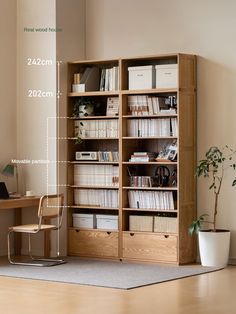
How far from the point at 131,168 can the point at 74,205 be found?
85cm

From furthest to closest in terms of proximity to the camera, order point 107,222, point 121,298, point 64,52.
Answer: point 64,52 → point 107,222 → point 121,298

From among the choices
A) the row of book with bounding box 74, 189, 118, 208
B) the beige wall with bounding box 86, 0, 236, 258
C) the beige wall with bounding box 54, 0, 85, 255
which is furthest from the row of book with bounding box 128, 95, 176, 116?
the row of book with bounding box 74, 189, 118, 208

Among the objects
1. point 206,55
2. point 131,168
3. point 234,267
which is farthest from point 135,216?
point 206,55

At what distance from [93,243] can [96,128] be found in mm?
1316

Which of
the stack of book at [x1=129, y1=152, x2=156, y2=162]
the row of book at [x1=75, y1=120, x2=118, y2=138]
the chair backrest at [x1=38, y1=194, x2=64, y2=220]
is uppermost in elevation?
the row of book at [x1=75, y1=120, x2=118, y2=138]

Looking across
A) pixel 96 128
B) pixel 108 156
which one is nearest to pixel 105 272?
pixel 108 156

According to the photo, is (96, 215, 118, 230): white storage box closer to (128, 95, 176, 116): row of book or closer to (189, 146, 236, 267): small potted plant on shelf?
(189, 146, 236, 267): small potted plant on shelf

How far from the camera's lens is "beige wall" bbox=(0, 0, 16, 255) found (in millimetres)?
9383

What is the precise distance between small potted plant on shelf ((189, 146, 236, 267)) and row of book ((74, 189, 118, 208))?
1.00 m

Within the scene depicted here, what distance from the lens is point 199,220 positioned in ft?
28.1

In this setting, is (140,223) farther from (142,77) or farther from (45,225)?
(142,77)

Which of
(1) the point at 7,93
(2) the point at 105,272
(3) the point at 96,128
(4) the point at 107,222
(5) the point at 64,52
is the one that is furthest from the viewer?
(1) the point at 7,93

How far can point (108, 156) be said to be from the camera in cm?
916

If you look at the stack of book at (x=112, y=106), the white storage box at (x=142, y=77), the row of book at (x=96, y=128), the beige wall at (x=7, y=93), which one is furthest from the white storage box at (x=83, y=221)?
the white storage box at (x=142, y=77)
